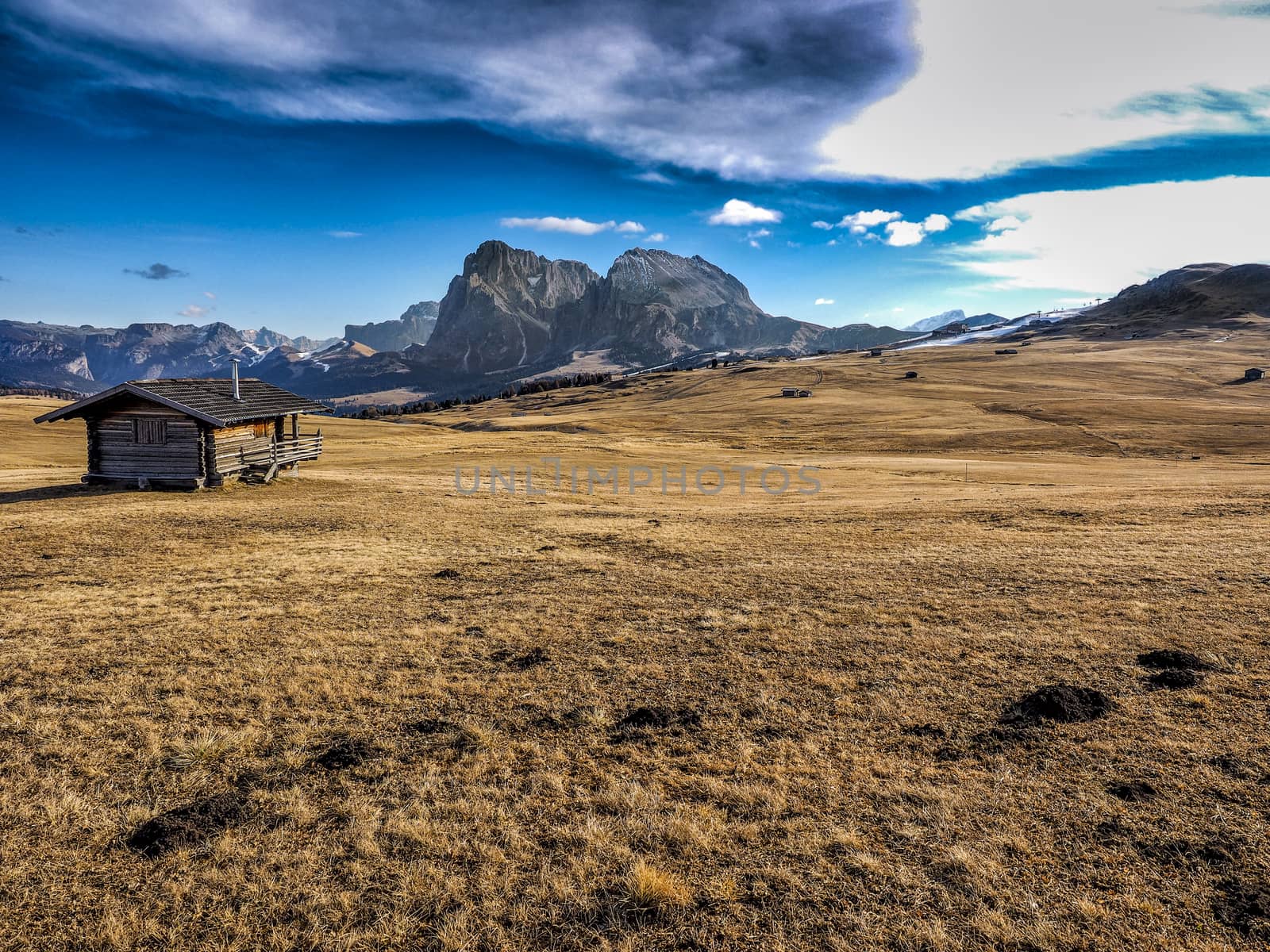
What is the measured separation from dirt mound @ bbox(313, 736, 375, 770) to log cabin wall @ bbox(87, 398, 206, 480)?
29.9 metres

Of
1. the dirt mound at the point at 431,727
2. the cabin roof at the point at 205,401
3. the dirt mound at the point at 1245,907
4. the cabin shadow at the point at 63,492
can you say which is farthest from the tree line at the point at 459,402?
the dirt mound at the point at 1245,907

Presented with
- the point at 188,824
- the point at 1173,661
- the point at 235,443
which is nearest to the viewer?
the point at 188,824

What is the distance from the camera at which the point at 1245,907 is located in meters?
5.85

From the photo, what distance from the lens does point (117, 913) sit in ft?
19.4

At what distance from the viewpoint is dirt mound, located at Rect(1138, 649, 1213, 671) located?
11.0 metres

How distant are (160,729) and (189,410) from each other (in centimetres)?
2799

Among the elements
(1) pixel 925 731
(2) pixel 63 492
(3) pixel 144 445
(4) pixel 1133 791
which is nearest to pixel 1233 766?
(4) pixel 1133 791

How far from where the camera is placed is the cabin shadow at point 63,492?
27.9m

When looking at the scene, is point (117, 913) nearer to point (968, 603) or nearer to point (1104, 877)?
point (1104, 877)

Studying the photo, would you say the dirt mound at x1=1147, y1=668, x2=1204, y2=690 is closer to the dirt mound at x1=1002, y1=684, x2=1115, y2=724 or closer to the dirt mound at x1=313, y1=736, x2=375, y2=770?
the dirt mound at x1=1002, y1=684, x2=1115, y2=724

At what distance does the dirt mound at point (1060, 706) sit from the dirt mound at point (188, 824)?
11.0m

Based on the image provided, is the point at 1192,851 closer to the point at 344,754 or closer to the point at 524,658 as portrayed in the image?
the point at 524,658

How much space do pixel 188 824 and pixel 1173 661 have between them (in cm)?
1583

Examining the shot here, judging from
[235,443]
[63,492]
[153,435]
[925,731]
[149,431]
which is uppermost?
[149,431]
